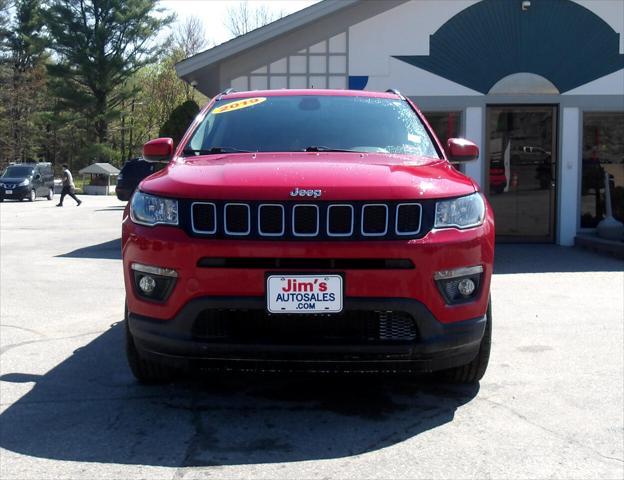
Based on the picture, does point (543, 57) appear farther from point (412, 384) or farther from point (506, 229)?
point (412, 384)

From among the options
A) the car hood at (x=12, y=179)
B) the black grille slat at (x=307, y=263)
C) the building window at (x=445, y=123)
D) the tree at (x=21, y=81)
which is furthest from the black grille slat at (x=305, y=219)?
the tree at (x=21, y=81)

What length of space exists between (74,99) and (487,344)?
163ft

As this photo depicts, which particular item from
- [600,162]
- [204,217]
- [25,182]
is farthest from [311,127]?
[25,182]

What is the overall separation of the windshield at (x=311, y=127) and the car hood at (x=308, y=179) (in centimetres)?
43

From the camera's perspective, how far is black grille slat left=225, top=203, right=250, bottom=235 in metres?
3.56

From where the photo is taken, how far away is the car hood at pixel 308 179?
358 cm

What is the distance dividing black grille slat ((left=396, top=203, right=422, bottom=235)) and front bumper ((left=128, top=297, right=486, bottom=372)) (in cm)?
35

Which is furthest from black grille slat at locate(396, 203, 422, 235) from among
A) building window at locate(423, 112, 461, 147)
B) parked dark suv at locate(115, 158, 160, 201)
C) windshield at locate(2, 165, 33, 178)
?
windshield at locate(2, 165, 33, 178)

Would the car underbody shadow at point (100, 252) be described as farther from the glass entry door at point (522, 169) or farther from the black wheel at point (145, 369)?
the black wheel at point (145, 369)

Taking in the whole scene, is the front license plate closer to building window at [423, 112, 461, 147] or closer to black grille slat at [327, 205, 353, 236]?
black grille slat at [327, 205, 353, 236]

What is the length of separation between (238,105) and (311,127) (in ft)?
2.01

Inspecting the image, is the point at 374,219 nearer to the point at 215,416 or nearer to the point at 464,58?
the point at 215,416

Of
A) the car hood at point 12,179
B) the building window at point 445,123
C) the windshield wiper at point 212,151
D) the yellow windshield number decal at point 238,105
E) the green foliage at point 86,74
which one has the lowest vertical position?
the car hood at point 12,179

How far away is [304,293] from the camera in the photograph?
11.4ft
